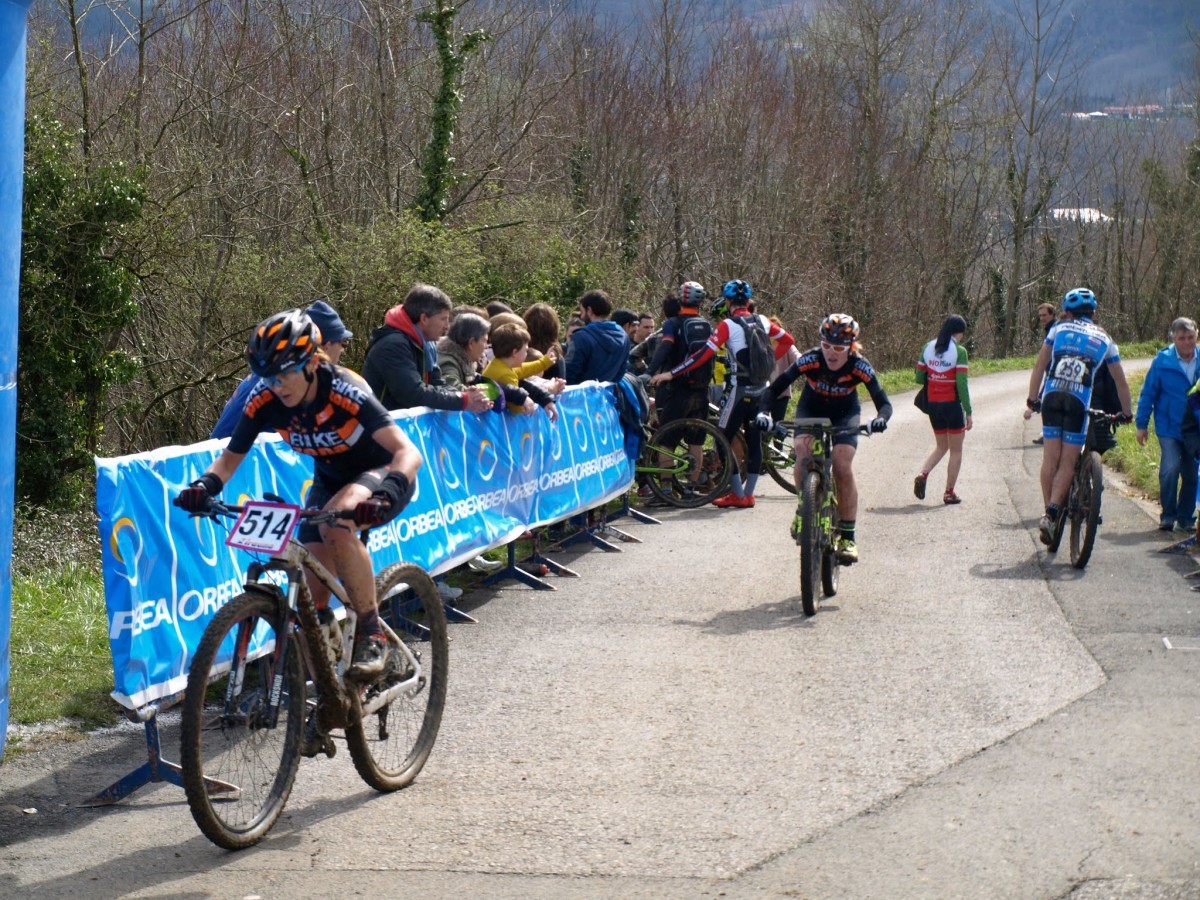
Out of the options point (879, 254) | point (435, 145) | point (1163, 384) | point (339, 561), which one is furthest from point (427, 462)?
point (879, 254)

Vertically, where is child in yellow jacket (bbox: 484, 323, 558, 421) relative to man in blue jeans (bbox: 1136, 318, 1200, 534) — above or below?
above

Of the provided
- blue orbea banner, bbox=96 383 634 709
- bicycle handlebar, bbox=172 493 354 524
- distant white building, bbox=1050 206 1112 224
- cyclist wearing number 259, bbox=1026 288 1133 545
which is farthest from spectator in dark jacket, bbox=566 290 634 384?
distant white building, bbox=1050 206 1112 224

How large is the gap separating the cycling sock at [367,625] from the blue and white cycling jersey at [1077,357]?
24.5ft

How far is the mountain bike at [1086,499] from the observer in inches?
418

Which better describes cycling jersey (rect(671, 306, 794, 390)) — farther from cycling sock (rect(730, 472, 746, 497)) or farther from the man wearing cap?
the man wearing cap

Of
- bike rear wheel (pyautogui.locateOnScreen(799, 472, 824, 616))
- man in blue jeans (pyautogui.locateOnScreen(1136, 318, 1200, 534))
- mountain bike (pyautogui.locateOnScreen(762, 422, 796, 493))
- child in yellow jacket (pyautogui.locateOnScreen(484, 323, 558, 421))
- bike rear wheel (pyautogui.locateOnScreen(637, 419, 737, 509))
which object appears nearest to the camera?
bike rear wheel (pyautogui.locateOnScreen(799, 472, 824, 616))

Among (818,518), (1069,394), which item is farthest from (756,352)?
(818,518)

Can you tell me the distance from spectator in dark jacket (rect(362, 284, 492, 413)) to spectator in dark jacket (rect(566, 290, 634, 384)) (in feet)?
13.0

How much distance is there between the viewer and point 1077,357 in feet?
37.0

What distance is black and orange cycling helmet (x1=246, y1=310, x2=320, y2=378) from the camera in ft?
16.8

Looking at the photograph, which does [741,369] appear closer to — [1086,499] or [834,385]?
[834,385]

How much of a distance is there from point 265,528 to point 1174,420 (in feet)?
33.5

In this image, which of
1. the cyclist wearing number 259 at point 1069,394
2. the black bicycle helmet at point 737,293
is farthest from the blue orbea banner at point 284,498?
the cyclist wearing number 259 at point 1069,394

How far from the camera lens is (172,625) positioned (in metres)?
5.93
